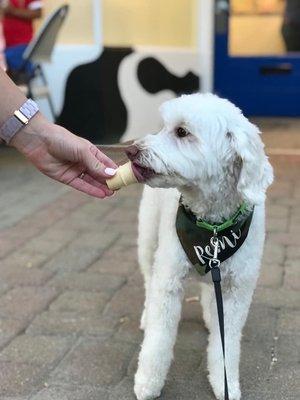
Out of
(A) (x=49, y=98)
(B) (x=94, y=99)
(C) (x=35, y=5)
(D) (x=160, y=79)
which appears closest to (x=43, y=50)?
(A) (x=49, y=98)

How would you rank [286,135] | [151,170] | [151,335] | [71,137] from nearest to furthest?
[151,170]
[71,137]
[151,335]
[286,135]

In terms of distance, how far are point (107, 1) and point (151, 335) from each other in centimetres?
537

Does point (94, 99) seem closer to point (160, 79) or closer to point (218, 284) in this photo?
point (160, 79)

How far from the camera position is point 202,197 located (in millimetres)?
2553

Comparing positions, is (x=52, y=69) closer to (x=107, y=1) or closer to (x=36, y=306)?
(x=107, y=1)

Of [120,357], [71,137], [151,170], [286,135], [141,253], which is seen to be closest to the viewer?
[151,170]

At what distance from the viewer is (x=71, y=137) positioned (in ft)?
8.25

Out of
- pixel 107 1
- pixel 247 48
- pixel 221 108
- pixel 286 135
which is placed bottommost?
pixel 286 135

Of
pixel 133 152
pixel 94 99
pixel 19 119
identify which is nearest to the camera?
pixel 133 152

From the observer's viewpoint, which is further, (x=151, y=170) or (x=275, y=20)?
(x=275, y=20)

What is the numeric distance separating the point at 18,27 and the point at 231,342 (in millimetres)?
5724

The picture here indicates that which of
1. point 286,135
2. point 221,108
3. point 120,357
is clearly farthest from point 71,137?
point 286,135

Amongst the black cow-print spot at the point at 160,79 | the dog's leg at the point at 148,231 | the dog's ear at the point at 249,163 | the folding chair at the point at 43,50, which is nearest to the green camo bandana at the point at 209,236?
the dog's ear at the point at 249,163

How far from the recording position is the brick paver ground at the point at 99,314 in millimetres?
2863
